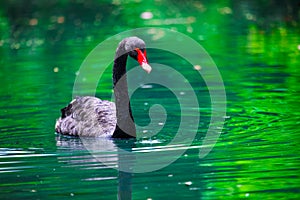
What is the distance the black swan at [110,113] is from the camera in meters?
10.2

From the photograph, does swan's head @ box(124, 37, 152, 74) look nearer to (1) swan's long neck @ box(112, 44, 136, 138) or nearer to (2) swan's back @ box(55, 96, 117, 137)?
(1) swan's long neck @ box(112, 44, 136, 138)

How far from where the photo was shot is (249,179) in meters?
7.94

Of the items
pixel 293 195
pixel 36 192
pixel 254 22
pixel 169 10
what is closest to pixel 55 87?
pixel 36 192

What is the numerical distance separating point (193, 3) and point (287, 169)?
67.7ft

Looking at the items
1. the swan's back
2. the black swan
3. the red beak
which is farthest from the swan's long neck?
the red beak

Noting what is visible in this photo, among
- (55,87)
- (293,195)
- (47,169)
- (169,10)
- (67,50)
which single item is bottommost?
(293,195)

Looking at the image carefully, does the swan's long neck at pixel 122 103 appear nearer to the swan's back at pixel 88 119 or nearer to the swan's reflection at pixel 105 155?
the swan's reflection at pixel 105 155

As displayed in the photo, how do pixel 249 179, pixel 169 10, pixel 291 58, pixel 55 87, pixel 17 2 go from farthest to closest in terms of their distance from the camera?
pixel 17 2 → pixel 169 10 → pixel 291 58 → pixel 55 87 → pixel 249 179

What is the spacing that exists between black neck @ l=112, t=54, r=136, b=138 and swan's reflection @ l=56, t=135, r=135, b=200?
5.2 inches

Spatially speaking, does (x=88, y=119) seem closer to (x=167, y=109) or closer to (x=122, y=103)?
(x=122, y=103)

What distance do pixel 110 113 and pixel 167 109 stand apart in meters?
1.46

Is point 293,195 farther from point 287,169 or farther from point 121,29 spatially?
point 121,29

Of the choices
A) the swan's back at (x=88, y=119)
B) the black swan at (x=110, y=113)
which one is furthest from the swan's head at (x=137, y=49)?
the swan's back at (x=88, y=119)

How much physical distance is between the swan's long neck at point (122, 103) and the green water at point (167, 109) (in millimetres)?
249
